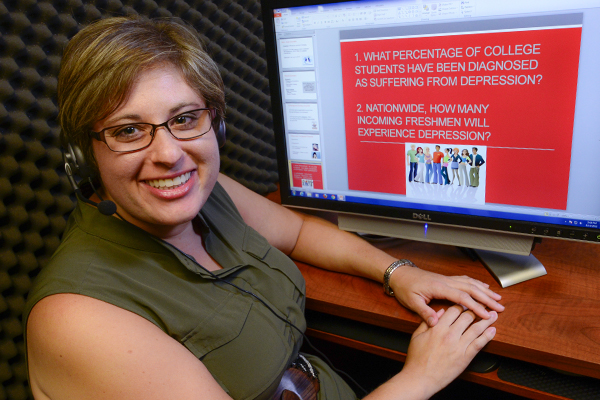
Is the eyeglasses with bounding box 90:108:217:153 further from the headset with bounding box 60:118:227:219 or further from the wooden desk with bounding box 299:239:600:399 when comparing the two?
the wooden desk with bounding box 299:239:600:399

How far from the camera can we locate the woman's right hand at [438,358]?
2.72ft

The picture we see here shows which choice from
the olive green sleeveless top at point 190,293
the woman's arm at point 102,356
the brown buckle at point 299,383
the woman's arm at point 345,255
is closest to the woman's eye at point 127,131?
the olive green sleeveless top at point 190,293

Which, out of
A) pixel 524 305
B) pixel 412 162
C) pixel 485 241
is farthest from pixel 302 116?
pixel 524 305

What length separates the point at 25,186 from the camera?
856 millimetres

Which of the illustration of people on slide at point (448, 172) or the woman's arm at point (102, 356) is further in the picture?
the illustration of people on slide at point (448, 172)

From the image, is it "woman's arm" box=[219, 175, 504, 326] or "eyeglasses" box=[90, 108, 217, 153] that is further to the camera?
"woman's arm" box=[219, 175, 504, 326]

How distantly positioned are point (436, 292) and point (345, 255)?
23 centimetres

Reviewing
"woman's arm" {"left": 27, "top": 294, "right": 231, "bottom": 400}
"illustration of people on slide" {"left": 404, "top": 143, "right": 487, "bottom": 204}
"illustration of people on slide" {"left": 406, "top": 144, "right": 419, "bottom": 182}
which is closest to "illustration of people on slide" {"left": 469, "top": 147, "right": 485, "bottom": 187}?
"illustration of people on slide" {"left": 404, "top": 143, "right": 487, "bottom": 204}

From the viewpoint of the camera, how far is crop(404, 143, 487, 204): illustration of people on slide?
3.02 ft

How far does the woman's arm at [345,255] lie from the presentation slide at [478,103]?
0.54ft

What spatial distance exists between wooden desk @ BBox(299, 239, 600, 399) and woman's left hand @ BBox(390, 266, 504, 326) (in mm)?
24

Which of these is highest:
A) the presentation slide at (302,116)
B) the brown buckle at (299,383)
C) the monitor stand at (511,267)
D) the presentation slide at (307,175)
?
the presentation slide at (302,116)

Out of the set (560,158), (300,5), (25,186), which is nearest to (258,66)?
(300,5)

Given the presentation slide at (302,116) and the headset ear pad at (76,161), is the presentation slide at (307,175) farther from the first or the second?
the headset ear pad at (76,161)
